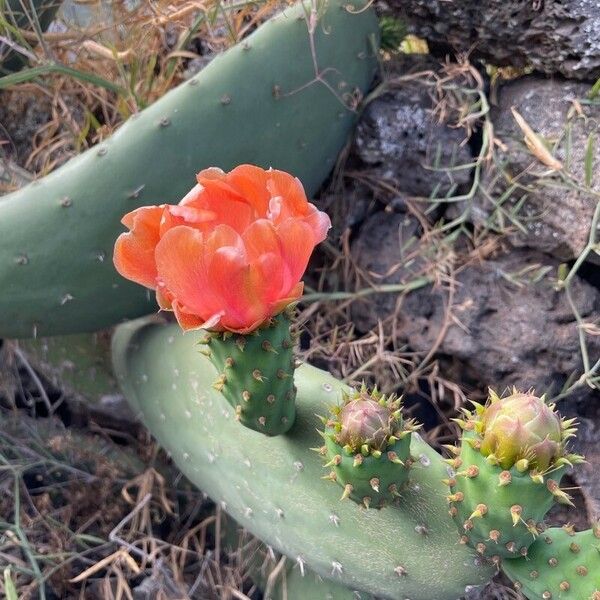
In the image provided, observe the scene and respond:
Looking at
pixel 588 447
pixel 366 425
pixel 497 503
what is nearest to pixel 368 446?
pixel 366 425

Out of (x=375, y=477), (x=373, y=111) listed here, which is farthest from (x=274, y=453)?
(x=373, y=111)

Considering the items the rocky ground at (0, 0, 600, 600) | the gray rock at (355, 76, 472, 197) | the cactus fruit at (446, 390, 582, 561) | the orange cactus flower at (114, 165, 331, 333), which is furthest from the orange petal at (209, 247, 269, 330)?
the gray rock at (355, 76, 472, 197)

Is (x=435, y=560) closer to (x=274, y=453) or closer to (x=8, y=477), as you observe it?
(x=274, y=453)

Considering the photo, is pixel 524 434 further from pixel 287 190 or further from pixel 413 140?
pixel 413 140

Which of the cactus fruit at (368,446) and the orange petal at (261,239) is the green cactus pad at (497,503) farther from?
the orange petal at (261,239)

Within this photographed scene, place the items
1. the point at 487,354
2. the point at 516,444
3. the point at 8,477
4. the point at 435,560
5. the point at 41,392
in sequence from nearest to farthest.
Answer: the point at 516,444, the point at 435,560, the point at 487,354, the point at 8,477, the point at 41,392

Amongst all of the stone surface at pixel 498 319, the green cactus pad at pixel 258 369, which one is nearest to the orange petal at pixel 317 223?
the green cactus pad at pixel 258 369
